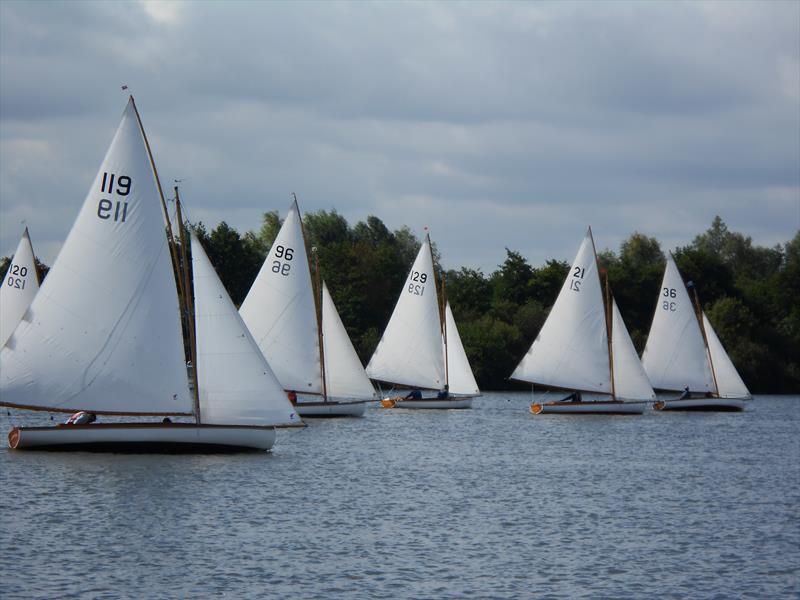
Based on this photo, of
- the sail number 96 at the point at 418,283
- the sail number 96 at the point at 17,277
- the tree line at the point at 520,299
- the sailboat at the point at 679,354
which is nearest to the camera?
the sail number 96 at the point at 17,277

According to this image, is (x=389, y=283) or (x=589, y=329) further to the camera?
(x=389, y=283)

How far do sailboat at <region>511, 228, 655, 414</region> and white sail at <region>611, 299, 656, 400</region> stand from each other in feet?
1.02

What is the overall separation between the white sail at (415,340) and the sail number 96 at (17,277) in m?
20.4

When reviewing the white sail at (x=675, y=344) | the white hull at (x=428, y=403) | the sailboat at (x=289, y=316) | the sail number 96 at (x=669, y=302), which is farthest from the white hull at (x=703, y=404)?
the sailboat at (x=289, y=316)

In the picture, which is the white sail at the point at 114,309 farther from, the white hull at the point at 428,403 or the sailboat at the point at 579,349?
the white hull at the point at 428,403

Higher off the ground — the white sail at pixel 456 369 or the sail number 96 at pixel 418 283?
the sail number 96 at pixel 418 283

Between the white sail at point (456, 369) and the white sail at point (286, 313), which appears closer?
the white sail at point (286, 313)

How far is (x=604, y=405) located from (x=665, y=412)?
10409mm

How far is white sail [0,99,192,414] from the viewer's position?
41.8 meters

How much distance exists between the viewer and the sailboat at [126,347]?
41.7 m

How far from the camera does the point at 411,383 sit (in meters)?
78.9

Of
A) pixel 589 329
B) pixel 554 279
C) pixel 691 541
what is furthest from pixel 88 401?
pixel 554 279

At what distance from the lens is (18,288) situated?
247 ft

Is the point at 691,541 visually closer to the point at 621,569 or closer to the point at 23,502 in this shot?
the point at 621,569
